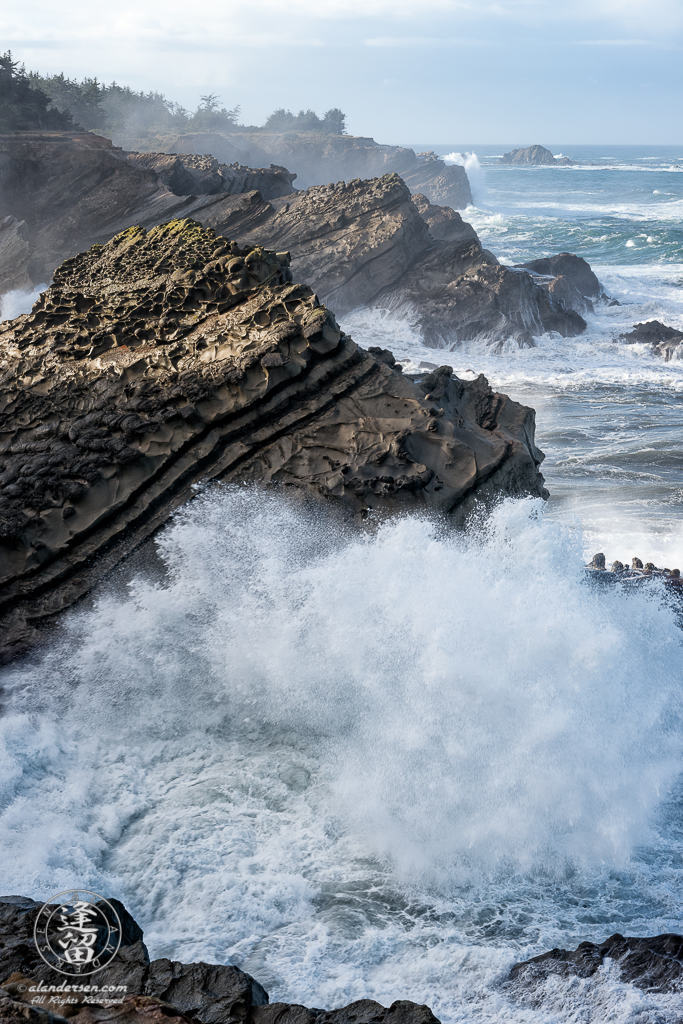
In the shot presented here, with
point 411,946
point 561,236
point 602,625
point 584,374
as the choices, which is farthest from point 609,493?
point 561,236

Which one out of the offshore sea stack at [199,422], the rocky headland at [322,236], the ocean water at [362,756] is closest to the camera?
the ocean water at [362,756]

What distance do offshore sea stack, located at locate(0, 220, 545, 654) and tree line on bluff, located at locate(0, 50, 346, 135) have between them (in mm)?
21841

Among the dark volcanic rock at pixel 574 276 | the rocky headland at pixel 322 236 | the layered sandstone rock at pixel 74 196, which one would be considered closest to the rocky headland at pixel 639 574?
the rocky headland at pixel 322 236

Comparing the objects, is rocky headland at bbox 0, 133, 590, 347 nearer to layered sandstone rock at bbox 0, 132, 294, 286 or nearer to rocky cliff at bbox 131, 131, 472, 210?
layered sandstone rock at bbox 0, 132, 294, 286

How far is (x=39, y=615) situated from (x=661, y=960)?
4231 mm

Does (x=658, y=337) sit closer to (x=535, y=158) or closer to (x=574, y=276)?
(x=574, y=276)

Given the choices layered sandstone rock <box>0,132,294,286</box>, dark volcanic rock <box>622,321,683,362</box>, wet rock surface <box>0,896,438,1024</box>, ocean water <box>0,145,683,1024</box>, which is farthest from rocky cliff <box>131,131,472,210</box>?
wet rock surface <box>0,896,438,1024</box>

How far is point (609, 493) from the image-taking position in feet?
32.9

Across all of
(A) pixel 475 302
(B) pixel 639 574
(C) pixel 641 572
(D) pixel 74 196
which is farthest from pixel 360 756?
(D) pixel 74 196

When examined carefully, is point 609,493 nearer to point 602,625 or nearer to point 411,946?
point 602,625

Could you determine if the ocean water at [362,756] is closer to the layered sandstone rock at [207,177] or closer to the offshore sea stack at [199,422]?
the offshore sea stack at [199,422]

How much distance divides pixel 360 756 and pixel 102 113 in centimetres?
4612

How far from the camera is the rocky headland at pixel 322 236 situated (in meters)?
17.9

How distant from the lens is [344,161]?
4984cm
